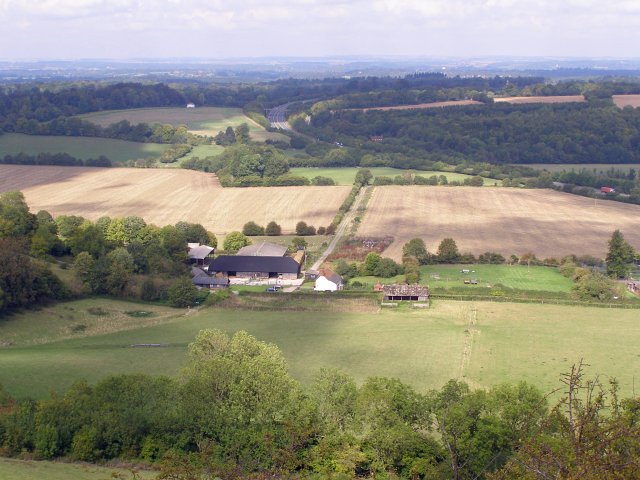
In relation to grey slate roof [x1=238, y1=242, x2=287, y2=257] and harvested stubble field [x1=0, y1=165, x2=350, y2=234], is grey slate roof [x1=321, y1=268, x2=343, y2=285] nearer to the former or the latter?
grey slate roof [x1=238, y1=242, x2=287, y2=257]

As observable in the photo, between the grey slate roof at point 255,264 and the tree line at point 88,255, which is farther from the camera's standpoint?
the grey slate roof at point 255,264

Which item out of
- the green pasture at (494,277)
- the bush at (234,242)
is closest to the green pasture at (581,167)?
the green pasture at (494,277)

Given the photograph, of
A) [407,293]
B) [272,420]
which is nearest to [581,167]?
[407,293]

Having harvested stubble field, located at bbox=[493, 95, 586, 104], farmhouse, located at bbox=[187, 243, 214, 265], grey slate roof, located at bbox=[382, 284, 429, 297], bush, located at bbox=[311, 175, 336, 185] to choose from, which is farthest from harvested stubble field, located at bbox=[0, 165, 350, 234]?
harvested stubble field, located at bbox=[493, 95, 586, 104]

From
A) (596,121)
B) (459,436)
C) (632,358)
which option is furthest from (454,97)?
(459,436)

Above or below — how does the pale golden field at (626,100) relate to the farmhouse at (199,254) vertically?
above

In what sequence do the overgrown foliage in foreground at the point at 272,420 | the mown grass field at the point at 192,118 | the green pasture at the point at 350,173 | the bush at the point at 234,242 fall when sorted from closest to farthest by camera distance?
the overgrown foliage in foreground at the point at 272,420
the bush at the point at 234,242
the green pasture at the point at 350,173
the mown grass field at the point at 192,118

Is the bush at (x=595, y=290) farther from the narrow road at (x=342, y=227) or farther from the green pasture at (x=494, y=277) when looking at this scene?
the narrow road at (x=342, y=227)
